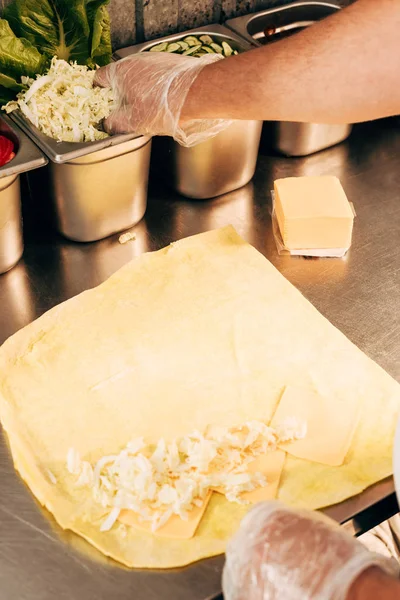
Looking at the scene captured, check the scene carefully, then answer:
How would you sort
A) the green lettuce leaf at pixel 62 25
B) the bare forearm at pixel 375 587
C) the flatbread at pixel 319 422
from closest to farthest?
1. the bare forearm at pixel 375 587
2. the flatbread at pixel 319 422
3. the green lettuce leaf at pixel 62 25

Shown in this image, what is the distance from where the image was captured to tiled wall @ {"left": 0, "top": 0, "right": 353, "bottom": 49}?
1775 millimetres

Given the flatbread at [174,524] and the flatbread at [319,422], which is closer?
the flatbread at [174,524]

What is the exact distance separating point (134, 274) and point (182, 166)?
1.07ft

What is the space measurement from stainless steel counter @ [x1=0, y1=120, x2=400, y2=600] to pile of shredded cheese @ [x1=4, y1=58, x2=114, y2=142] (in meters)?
0.19

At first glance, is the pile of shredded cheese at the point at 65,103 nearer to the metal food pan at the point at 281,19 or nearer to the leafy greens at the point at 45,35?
the leafy greens at the point at 45,35

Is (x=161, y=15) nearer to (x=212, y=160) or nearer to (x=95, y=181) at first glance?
(x=212, y=160)

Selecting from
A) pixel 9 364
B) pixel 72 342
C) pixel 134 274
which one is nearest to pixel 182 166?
pixel 134 274

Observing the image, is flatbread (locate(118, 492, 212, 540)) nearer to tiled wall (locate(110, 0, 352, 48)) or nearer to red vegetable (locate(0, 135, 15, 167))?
red vegetable (locate(0, 135, 15, 167))

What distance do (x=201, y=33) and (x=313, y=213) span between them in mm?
675

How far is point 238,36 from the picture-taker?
1.85 m

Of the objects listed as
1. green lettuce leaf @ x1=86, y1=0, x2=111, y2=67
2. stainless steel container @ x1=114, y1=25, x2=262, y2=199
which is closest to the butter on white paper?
stainless steel container @ x1=114, y1=25, x2=262, y2=199

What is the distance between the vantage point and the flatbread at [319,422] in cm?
116

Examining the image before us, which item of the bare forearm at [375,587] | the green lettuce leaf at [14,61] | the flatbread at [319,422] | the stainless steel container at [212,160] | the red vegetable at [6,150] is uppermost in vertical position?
the green lettuce leaf at [14,61]

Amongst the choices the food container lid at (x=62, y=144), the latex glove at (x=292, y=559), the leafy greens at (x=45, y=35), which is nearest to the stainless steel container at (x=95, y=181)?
the food container lid at (x=62, y=144)
